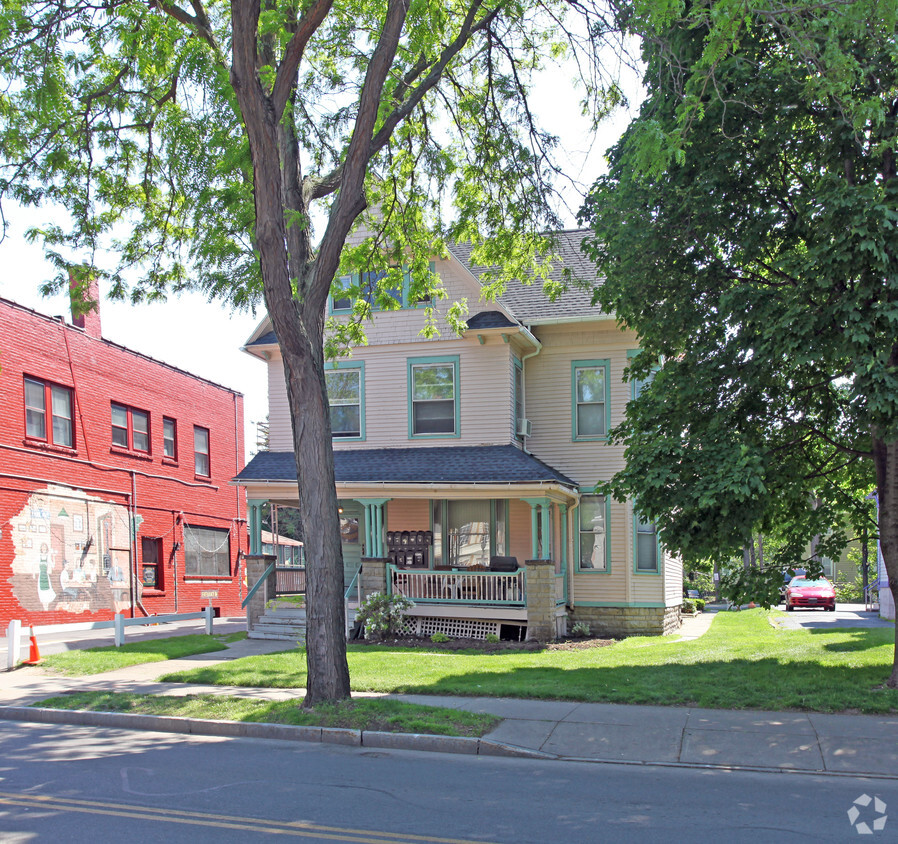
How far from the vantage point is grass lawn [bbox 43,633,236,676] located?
13625 millimetres

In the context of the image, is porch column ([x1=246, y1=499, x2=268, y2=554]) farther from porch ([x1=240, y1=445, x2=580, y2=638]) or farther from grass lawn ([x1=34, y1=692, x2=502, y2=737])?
grass lawn ([x1=34, y1=692, x2=502, y2=737])

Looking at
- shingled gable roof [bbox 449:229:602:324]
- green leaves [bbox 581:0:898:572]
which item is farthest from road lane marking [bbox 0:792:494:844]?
shingled gable roof [bbox 449:229:602:324]

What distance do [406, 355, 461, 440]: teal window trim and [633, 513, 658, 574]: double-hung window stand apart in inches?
192

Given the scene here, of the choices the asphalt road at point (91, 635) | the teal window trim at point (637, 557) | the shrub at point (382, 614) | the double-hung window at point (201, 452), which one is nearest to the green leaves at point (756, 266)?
the teal window trim at point (637, 557)

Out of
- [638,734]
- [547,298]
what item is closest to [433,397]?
[547,298]

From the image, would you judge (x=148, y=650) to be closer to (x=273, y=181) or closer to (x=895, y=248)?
(x=273, y=181)

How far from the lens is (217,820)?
20.4 ft

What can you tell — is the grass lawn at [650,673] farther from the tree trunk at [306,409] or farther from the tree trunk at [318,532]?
the tree trunk at [306,409]

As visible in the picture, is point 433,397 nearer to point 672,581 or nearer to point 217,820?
point 672,581

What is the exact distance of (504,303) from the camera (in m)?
20.6

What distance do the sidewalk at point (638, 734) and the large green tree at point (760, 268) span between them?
6.99 ft

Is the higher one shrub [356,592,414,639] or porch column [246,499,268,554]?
porch column [246,499,268,554]

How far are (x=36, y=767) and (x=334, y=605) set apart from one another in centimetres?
350

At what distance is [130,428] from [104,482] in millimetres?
2198
